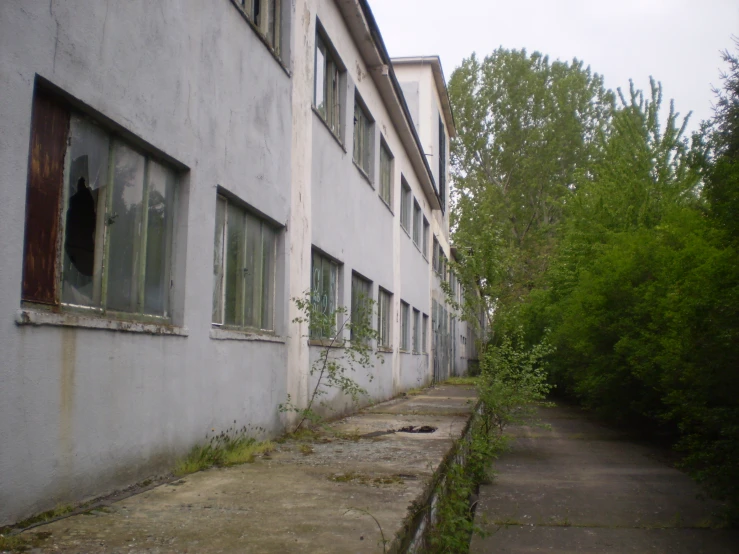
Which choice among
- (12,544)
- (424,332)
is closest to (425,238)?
(424,332)

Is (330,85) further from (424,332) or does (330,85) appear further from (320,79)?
(424,332)

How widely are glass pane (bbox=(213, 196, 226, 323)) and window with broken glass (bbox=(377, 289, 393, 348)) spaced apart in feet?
28.1

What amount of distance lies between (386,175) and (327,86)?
5.56m

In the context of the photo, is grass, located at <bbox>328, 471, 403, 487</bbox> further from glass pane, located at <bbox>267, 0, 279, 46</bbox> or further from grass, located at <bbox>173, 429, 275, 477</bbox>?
glass pane, located at <bbox>267, 0, 279, 46</bbox>

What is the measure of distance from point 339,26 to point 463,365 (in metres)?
30.8

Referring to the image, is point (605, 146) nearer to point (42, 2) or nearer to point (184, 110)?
point (184, 110)

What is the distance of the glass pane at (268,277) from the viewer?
7.89m

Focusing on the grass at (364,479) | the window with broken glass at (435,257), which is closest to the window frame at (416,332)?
the window with broken glass at (435,257)

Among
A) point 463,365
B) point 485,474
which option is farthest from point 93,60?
point 463,365

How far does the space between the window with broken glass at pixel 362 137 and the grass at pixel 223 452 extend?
714 centimetres

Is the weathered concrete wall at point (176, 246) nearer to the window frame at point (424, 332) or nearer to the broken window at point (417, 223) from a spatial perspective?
the broken window at point (417, 223)

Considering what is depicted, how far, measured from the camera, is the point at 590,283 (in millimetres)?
13633

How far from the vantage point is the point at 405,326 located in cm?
1912

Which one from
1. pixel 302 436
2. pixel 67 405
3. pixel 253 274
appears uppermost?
pixel 253 274
